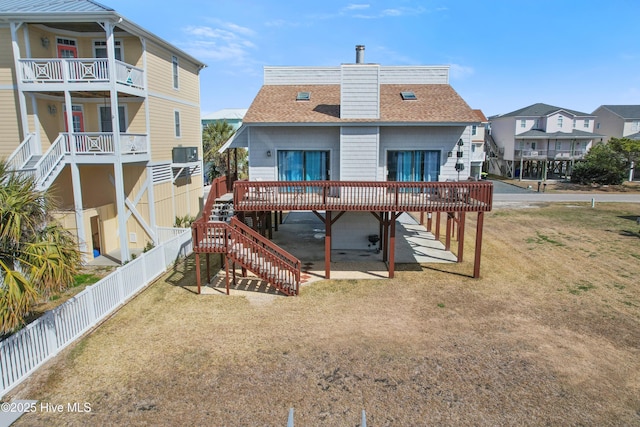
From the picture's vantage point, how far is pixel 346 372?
31.4ft

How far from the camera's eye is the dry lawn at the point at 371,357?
8195 mm

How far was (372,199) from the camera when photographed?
16688 mm

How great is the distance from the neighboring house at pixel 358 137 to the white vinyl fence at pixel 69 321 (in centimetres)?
685

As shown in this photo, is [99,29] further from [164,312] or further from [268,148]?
[164,312]

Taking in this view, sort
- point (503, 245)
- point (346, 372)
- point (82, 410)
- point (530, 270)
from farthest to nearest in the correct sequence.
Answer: point (503, 245) → point (530, 270) → point (346, 372) → point (82, 410)

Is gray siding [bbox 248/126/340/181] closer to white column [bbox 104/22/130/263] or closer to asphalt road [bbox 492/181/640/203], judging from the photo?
white column [bbox 104/22/130/263]

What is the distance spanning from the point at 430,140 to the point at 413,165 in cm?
137

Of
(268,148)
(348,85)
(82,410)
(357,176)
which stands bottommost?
(82,410)

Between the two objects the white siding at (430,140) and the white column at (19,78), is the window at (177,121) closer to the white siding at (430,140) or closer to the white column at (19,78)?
the white column at (19,78)

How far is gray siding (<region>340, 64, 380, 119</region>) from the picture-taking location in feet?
58.9

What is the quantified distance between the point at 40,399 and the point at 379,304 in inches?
369

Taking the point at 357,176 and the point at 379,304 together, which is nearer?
the point at 379,304

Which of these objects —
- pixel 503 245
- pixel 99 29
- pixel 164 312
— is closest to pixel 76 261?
pixel 164 312

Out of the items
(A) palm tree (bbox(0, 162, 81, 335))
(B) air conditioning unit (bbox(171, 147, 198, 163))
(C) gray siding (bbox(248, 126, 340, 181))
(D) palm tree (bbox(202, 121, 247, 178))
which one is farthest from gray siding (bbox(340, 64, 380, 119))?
(D) palm tree (bbox(202, 121, 247, 178))
